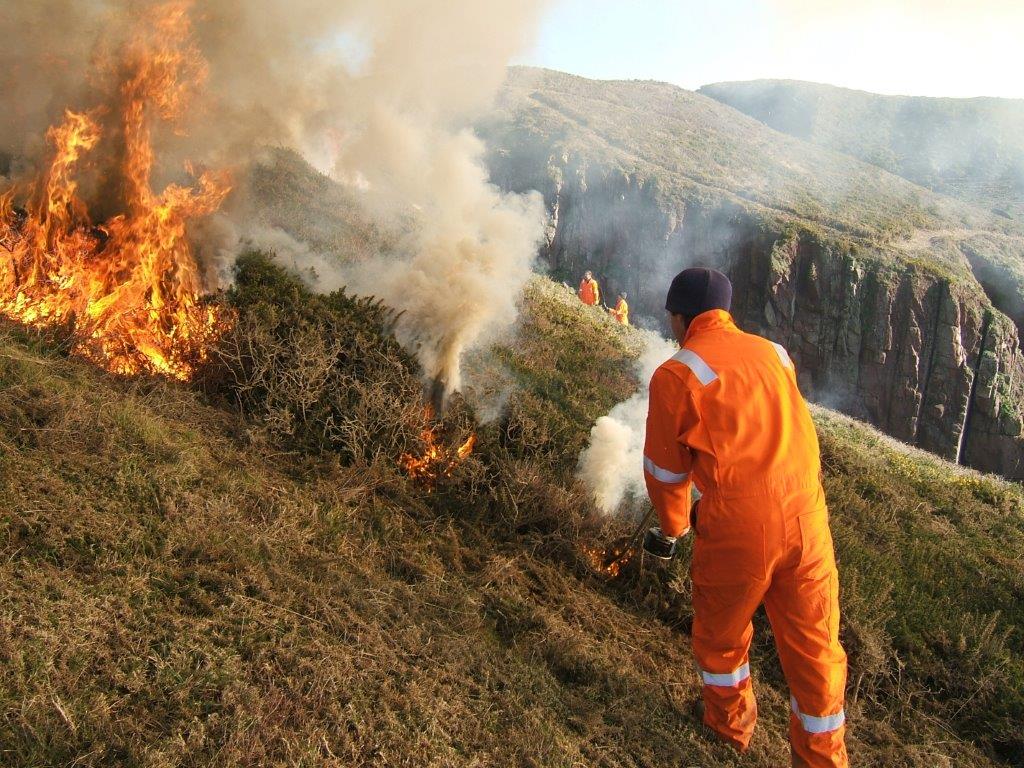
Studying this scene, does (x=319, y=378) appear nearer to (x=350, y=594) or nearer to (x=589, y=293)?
(x=350, y=594)

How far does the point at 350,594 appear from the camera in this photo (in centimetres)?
337

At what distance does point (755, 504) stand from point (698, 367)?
672 millimetres

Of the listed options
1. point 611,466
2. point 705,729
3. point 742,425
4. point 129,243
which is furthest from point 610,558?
point 129,243

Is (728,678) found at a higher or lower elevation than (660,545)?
lower

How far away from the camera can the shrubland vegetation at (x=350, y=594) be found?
2479mm

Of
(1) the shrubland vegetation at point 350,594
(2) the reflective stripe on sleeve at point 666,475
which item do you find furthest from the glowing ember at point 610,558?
(2) the reflective stripe on sleeve at point 666,475

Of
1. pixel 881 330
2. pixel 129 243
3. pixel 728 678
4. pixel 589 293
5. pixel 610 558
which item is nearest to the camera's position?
pixel 728 678

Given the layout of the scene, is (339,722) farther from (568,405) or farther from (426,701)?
(568,405)

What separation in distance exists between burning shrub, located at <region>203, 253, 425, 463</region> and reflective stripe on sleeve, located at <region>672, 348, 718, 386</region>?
265 centimetres

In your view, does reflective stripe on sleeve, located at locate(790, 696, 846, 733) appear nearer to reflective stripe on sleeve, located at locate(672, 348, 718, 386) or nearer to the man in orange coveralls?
the man in orange coveralls

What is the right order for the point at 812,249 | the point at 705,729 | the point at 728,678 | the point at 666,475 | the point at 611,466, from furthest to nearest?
1. the point at 812,249
2. the point at 611,466
3. the point at 705,729
4. the point at 728,678
5. the point at 666,475

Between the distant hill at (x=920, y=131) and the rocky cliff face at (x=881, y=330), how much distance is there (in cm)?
2032

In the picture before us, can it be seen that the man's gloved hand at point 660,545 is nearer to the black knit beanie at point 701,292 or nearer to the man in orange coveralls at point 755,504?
the man in orange coveralls at point 755,504

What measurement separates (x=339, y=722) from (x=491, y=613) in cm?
133
